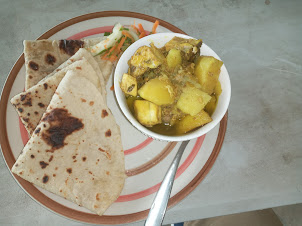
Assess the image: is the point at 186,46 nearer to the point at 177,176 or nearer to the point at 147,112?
the point at 147,112

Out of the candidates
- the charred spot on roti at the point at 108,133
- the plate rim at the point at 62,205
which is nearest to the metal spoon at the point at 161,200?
the plate rim at the point at 62,205

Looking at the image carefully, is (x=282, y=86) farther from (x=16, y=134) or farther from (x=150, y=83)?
(x=16, y=134)

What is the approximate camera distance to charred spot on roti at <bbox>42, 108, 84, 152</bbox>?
6.47 feet

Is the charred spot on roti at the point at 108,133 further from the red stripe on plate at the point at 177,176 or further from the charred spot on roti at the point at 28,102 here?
the charred spot on roti at the point at 28,102

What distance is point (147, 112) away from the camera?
189 centimetres

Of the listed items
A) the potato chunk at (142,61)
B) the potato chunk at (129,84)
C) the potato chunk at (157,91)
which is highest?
the potato chunk at (142,61)

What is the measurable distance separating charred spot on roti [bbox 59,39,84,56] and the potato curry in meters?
0.59

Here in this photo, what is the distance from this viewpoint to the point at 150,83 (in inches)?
72.7

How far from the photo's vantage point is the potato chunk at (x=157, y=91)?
183 cm

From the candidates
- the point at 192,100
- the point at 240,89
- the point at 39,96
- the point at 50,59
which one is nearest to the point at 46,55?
the point at 50,59

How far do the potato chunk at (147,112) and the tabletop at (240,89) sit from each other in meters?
1.01

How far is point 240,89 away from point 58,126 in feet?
6.47

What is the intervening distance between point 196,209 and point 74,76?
1668mm

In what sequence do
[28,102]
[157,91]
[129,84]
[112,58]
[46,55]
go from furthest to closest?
[112,58] → [46,55] → [28,102] → [129,84] → [157,91]
